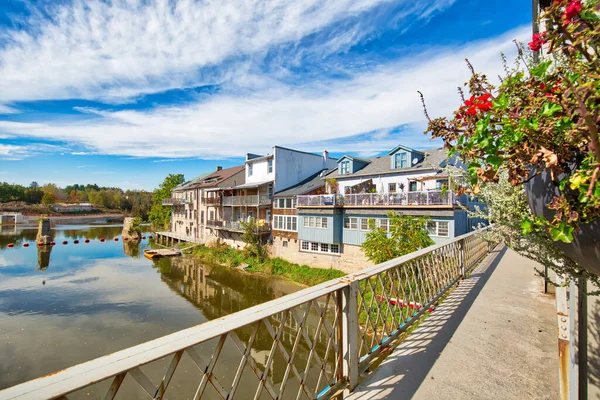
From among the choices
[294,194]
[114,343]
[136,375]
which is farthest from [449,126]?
[294,194]

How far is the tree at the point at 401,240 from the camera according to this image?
14648 mm

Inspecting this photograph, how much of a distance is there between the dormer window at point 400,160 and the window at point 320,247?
721cm

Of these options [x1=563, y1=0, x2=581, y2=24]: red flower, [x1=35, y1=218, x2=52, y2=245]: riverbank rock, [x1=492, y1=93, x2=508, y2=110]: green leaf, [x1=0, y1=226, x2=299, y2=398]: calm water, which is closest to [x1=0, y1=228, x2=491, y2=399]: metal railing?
[x1=492, y1=93, x2=508, y2=110]: green leaf

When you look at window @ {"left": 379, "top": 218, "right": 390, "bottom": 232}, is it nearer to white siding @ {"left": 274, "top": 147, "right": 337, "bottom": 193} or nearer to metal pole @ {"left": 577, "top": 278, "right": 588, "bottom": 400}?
white siding @ {"left": 274, "top": 147, "right": 337, "bottom": 193}

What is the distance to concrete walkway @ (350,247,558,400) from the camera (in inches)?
111

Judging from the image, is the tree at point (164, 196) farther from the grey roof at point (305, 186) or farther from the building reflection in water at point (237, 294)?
the grey roof at point (305, 186)

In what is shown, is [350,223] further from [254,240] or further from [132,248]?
[132,248]

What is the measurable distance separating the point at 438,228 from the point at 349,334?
587 inches

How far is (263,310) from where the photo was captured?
1978 millimetres

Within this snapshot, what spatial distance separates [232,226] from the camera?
29.3m

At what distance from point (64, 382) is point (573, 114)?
7.74 feet

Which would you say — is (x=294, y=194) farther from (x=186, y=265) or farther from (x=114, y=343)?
(x=114, y=343)

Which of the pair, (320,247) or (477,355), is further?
(320,247)

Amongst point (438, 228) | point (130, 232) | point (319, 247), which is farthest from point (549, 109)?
point (130, 232)
